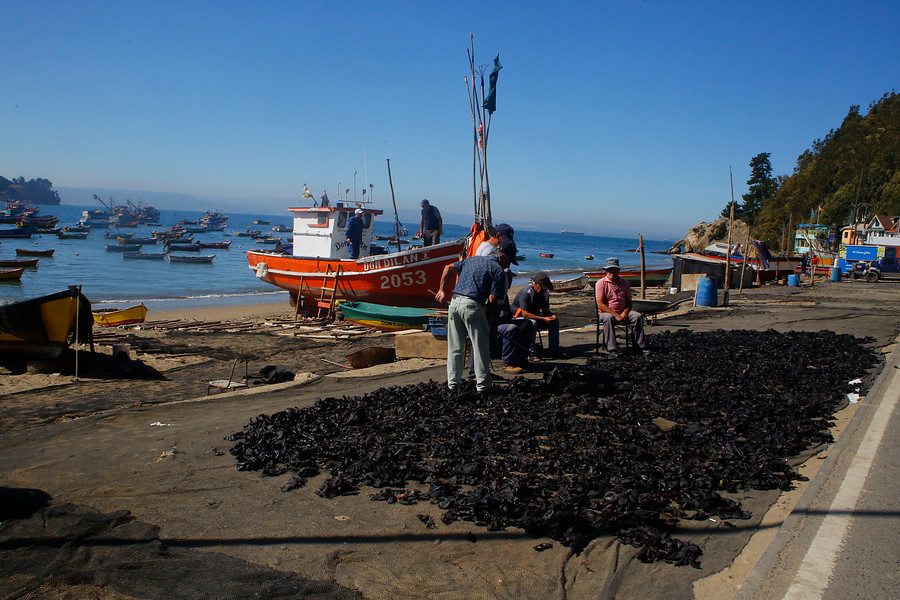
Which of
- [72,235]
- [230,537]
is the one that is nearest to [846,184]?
[230,537]

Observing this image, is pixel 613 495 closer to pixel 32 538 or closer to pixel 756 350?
pixel 32 538

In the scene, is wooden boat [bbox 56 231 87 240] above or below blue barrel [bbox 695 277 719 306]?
above

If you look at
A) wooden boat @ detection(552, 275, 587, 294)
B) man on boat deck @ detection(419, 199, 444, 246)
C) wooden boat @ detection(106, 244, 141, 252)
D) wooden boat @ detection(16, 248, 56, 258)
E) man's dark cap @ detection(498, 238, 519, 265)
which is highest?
man on boat deck @ detection(419, 199, 444, 246)

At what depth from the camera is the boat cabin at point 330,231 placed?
21.6 meters

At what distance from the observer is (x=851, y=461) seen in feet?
16.2

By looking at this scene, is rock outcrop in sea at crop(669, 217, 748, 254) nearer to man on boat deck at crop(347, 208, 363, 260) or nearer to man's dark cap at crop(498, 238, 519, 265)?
man on boat deck at crop(347, 208, 363, 260)

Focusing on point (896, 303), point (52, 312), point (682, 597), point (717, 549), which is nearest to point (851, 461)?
point (717, 549)

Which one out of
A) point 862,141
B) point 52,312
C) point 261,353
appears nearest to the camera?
point 52,312

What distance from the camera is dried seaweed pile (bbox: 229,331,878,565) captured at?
160 inches

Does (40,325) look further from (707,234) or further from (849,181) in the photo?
(707,234)

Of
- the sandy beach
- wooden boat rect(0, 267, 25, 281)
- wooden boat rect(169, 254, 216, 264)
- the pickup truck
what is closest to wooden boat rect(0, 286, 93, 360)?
the sandy beach

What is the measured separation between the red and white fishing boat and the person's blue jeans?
10734mm

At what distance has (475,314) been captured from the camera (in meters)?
6.77

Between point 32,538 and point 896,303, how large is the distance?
871 inches
